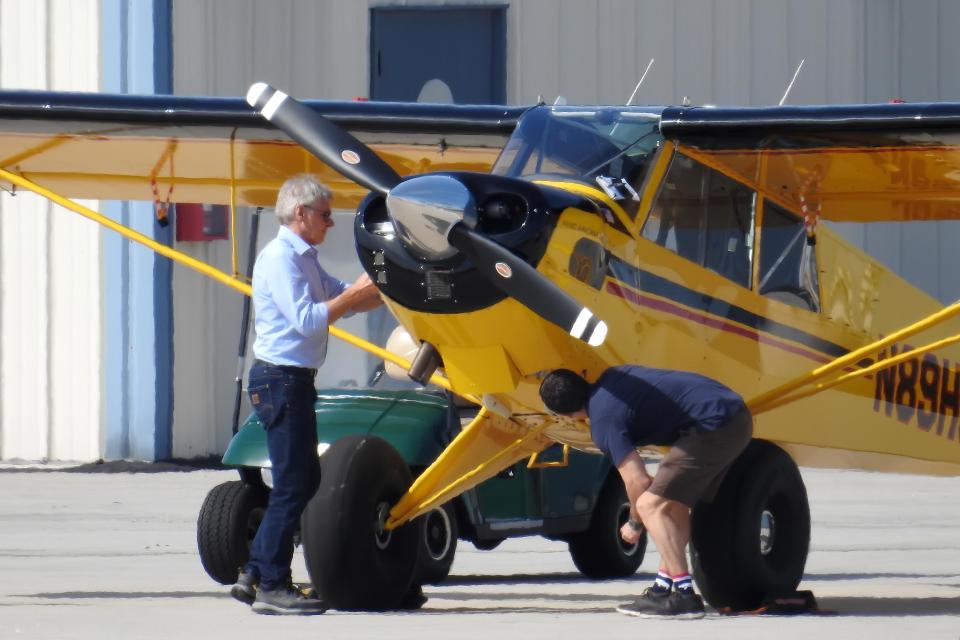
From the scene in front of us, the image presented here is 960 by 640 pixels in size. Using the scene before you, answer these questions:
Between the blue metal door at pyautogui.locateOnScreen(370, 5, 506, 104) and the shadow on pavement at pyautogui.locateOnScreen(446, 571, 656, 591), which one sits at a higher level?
the blue metal door at pyautogui.locateOnScreen(370, 5, 506, 104)

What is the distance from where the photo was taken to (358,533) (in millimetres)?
8133

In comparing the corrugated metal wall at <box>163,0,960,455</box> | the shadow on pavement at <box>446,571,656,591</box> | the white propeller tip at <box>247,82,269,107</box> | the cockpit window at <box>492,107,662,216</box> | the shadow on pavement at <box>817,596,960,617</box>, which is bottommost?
the shadow on pavement at <box>446,571,656,591</box>

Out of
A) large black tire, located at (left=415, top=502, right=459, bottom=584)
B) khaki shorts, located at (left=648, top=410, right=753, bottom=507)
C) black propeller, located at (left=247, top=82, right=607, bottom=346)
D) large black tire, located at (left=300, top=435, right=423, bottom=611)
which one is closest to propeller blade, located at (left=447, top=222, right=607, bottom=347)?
black propeller, located at (left=247, top=82, right=607, bottom=346)

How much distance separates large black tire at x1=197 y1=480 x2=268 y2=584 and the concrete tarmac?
15 cm

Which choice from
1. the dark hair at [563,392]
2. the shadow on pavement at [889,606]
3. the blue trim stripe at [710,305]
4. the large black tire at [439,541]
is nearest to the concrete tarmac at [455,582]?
the shadow on pavement at [889,606]

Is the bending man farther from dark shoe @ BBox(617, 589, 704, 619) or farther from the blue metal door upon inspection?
the blue metal door

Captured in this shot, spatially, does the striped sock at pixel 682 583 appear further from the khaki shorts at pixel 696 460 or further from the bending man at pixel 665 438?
the khaki shorts at pixel 696 460

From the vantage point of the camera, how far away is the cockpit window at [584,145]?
27.1 feet

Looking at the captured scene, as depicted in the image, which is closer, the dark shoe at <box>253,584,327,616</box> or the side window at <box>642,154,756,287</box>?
the dark shoe at <box>253,584,327,616</box>

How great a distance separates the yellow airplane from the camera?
24.2 feet

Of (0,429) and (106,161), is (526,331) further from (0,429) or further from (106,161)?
(0,429)

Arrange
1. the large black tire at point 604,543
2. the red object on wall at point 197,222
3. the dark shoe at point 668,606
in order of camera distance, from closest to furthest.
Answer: the dark shoe at point 668,606 < the large black tire at point 604,543 < the red object on wall at point 197,222

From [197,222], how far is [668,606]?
1316cm

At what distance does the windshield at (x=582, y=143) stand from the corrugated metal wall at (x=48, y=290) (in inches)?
477
